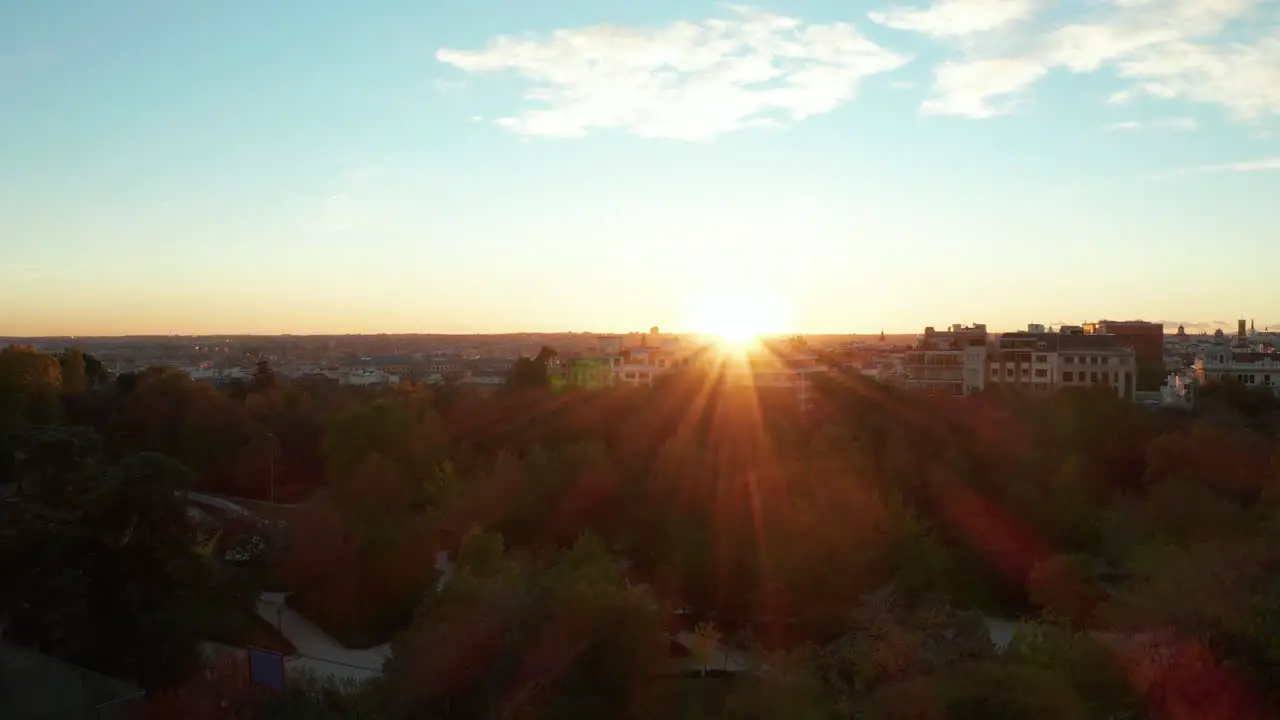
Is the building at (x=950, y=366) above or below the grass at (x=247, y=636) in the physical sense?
above

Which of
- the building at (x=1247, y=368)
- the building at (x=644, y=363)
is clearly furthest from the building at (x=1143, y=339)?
the building at (x=644, y=363)

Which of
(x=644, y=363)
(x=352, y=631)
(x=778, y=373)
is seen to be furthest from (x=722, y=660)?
(x=644, y=363)

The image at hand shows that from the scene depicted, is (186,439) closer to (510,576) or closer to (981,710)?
(510,576)

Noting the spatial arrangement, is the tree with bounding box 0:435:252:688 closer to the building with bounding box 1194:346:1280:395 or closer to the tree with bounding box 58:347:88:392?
the tree with bounding box 58:347:88:392

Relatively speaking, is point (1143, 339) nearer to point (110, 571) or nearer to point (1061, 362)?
point (1061, 362)

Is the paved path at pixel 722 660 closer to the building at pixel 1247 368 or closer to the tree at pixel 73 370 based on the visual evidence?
the tree at pixel 73 370

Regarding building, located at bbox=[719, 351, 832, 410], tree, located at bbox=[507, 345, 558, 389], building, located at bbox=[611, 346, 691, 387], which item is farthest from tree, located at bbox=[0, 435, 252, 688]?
building, located at bbox=[611, 346, 691, 387]
